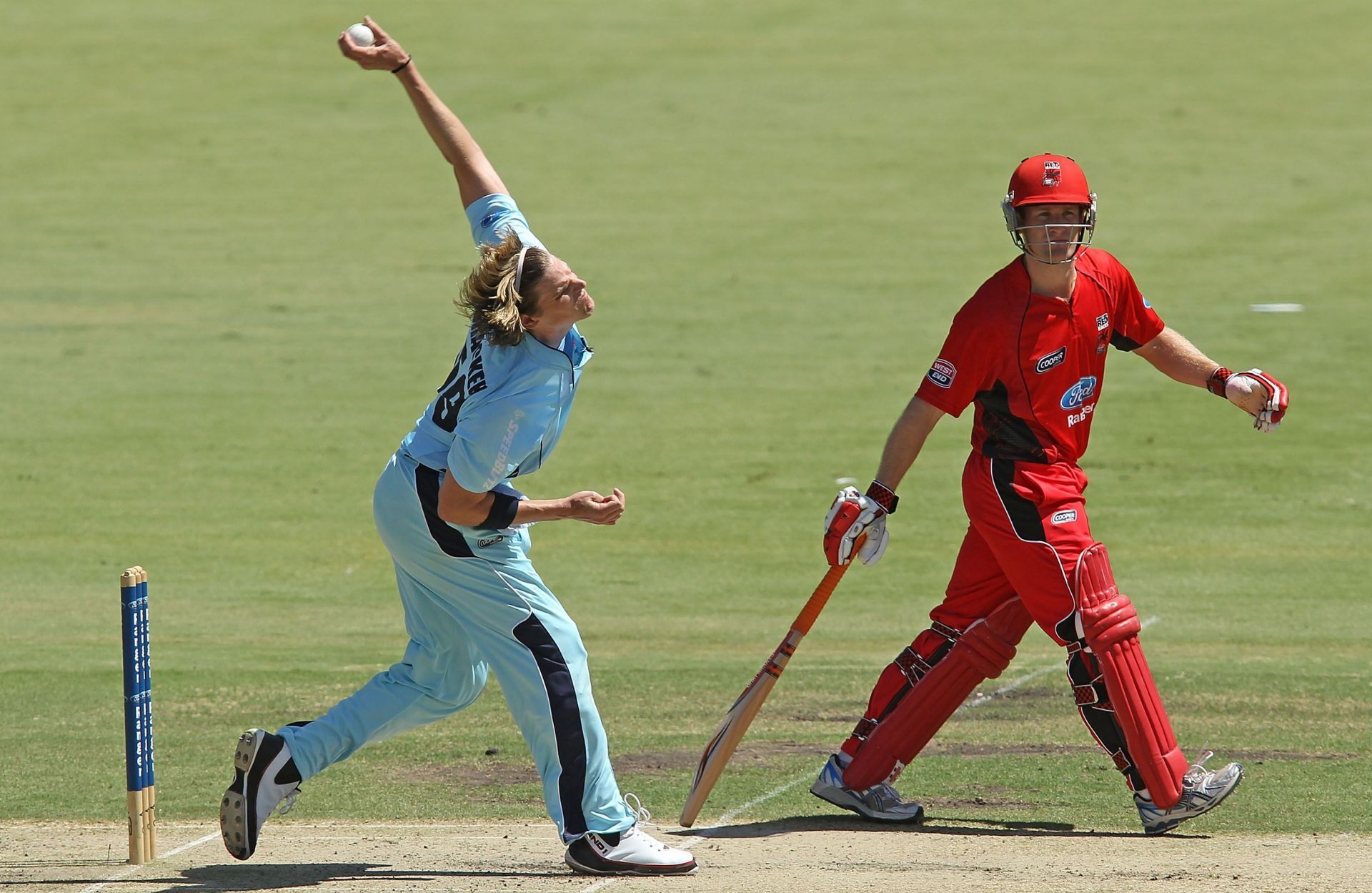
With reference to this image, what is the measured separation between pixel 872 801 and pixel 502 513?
1.95 meters

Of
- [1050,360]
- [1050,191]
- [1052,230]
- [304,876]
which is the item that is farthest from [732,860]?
[1050,191]

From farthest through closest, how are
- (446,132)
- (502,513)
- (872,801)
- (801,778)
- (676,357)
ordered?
1. (676,357)
2. (801,778)
3. (872,801)
4. (446,132)
5. (502,513)

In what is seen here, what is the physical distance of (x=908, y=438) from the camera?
623cm

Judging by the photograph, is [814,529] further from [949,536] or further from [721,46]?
Answer: [721,46]

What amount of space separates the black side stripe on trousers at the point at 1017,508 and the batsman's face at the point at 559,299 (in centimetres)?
167

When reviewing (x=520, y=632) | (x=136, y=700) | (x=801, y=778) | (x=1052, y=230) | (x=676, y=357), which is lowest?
(x=676, y=357)

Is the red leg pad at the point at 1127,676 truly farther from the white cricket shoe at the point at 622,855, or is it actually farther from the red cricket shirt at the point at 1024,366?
the white cricket shoe at the point at 622,855

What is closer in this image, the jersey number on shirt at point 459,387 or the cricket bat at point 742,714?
the jersey number on shirt at point 459,387

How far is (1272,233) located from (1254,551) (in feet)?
31.2

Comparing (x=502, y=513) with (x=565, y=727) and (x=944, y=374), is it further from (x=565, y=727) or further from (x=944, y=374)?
(x=944, y=374)

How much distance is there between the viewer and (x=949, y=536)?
12.8 metres

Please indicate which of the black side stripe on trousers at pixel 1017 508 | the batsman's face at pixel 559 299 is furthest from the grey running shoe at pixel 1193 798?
the batsman's face at pixel 559 299

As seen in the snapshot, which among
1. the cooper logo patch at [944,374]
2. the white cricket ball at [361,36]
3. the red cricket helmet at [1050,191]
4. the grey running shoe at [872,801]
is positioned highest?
the white cricket ball at [361,36]

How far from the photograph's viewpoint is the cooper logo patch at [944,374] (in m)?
6.14
